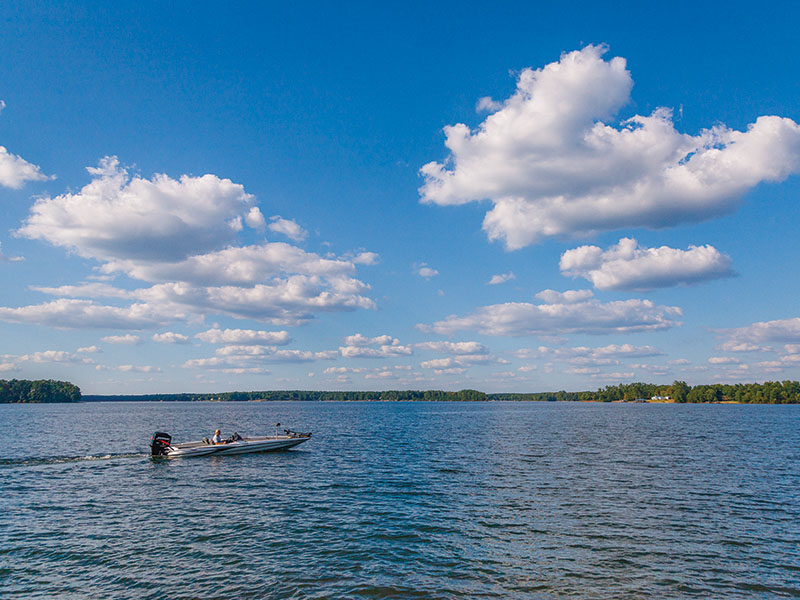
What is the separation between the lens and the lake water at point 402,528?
18234 millimetres

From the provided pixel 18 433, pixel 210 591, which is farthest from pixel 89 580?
pixel 18 433

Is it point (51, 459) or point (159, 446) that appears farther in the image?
point (159, 446)

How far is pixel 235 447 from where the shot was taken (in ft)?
179

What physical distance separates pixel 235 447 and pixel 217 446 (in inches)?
82.3

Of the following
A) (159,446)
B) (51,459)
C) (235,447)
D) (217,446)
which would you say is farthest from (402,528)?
(51,459)

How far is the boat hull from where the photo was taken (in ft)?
172

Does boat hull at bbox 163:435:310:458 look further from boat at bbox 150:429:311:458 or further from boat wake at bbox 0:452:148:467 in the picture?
boat wake at bbox 0:452:148:467

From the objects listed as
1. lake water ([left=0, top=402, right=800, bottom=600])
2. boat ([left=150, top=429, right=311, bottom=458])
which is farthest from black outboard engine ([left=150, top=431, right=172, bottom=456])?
lake water ([left=0, top=402, right=800, bottom=600])

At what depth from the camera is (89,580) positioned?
61.2ft

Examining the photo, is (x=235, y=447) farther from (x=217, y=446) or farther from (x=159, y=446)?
(x=159, y=446)

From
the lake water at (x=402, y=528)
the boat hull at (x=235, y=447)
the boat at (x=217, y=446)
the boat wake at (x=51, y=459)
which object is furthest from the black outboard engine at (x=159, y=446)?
the boat wake at (x=51, y=459)

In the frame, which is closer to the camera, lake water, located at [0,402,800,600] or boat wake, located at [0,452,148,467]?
lake water, located at [0,402,800,600]

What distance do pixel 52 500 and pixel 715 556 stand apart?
126 ft

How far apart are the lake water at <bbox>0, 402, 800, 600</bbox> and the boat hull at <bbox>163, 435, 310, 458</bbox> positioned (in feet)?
11.4
